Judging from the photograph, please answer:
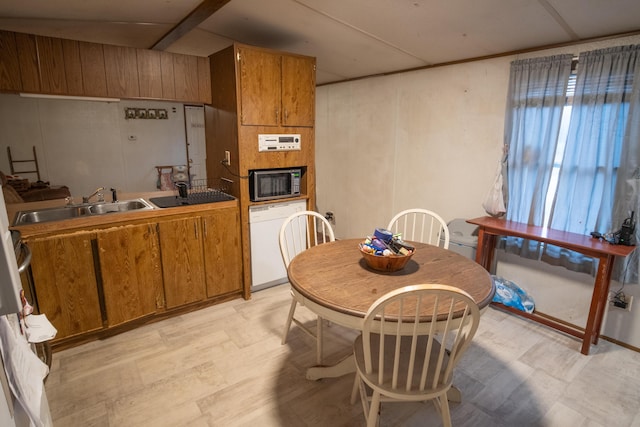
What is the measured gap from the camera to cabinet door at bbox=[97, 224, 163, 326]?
2357 millimetres

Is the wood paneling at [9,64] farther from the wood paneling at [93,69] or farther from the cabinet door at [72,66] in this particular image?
the wood paneling at [93,69]

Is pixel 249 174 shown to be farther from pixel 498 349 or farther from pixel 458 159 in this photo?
pixel 498 349

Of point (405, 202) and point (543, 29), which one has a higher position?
point (543, 29)

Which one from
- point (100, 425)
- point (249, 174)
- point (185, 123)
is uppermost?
point (185, 123)

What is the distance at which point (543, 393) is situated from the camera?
6.43 ft

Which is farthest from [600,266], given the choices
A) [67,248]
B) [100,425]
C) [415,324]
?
[67,248]

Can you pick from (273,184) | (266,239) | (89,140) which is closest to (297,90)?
(273,184)

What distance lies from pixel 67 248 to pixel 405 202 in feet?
10.3

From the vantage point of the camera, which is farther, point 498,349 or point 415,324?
point 498,349

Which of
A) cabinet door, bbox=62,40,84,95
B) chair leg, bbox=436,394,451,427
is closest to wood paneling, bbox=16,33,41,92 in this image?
cabinet door, bbox=62,40,84,95

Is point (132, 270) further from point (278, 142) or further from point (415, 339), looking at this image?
point (415, 339)

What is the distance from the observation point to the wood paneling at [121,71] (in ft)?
8.82

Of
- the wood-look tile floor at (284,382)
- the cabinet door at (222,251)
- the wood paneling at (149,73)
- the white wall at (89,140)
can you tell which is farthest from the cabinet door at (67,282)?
the white wall at (89,140)

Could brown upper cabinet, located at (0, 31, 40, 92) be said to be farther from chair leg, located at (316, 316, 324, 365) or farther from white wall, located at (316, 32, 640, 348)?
white wall, located at (316, 32, 640, 348)
